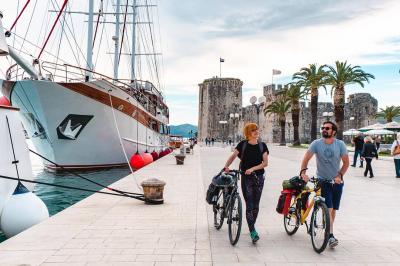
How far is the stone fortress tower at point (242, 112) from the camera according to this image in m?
59.8

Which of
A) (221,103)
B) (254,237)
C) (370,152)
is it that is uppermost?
(221,103)

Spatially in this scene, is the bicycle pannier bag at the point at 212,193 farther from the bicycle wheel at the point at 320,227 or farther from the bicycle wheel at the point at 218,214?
the bicycle wheel at the point at 320,227

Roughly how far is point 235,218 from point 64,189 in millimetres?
11952

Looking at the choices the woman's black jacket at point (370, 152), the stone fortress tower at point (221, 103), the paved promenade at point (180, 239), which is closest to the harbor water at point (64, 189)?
the paved promenade at point (180, 239)

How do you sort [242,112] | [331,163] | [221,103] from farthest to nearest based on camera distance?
[221,103] < [242,112] < [331,163]

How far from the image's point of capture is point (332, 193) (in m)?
5.15

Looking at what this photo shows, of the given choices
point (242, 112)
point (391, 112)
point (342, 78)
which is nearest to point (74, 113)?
point (342, 78)

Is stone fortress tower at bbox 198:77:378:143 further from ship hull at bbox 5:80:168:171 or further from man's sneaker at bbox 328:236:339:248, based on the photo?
man's sneaker at bbox 328:236:339:248

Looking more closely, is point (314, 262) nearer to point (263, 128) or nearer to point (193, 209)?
point (193, 209)

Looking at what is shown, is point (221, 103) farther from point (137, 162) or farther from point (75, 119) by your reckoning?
point (75, 119)

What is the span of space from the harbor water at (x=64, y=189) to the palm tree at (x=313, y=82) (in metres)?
23.6

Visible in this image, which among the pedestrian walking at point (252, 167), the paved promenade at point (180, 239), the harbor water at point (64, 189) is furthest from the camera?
the harbor water at point (64, 189)

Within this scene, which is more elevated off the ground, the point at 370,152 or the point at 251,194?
the point at 370,152

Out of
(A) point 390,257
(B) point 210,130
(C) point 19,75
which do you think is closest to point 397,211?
(A) point 390,257
